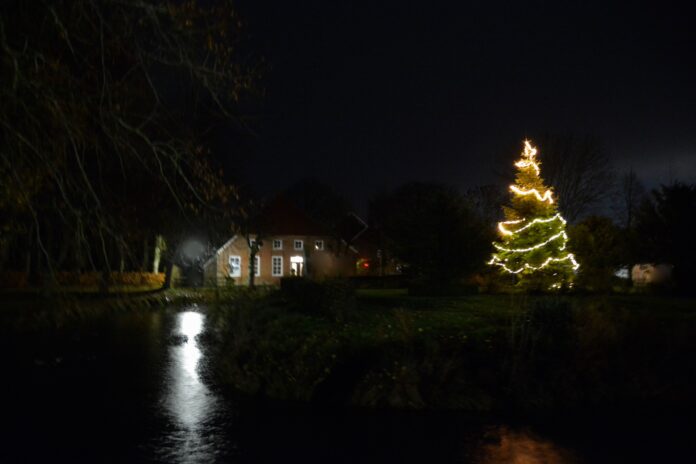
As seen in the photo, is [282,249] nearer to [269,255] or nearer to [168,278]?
[269,255]

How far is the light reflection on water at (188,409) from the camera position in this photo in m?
8.26

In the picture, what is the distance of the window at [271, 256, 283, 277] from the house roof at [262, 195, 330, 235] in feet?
7.94

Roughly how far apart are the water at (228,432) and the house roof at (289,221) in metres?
42.0

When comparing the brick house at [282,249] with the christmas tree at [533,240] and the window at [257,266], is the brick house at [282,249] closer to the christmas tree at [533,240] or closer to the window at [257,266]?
the window at [257,266]

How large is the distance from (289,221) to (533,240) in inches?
1138

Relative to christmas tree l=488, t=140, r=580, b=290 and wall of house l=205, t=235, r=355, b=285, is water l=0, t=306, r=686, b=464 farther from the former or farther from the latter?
wall of house l=205, t=235, r=355, b=285

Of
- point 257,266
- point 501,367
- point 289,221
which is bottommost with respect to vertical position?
point 501,367

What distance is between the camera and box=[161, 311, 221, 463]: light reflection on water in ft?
27.1

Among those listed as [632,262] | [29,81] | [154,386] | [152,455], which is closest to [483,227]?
[632,262]

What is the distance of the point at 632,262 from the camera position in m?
35.8

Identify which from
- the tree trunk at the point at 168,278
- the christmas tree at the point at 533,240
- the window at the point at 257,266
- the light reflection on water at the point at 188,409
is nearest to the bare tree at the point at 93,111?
the light reflection on water at the point at 188,409

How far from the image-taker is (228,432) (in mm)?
9266

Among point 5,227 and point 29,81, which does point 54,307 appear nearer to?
point 5,227

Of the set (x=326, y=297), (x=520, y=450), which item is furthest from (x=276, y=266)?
(x=520, y=450)
